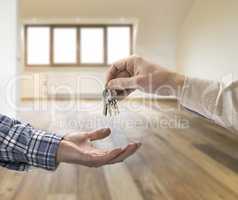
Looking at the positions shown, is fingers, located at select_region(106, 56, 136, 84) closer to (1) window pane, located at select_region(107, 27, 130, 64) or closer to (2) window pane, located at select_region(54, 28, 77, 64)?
(1) window pane, located at select_region(107, 27, 130, 64)

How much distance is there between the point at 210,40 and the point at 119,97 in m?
6.97

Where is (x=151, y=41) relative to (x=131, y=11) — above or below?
below

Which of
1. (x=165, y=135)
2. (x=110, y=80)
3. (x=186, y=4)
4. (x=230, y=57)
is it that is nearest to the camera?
(x=110, y=80)

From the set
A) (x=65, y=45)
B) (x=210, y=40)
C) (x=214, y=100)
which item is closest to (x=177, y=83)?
(x=214, y=100)

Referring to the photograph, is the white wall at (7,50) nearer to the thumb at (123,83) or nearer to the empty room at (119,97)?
the empty room at (119,97)

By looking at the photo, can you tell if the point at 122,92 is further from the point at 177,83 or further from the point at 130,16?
the point at 130,16

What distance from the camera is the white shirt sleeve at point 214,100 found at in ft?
2.75

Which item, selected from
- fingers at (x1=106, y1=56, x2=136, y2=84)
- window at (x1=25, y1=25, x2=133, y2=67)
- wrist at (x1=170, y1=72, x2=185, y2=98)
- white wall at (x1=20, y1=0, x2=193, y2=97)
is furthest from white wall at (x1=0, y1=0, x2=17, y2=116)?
window at (x1=25, y1=25, x2=133, y2=67)

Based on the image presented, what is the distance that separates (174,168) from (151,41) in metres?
7.50

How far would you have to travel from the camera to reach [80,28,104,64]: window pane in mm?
10164

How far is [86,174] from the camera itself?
2473 millimetres

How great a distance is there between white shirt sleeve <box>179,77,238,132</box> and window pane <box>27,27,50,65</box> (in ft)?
31.7

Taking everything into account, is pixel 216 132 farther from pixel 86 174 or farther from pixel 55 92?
pixel 55 92

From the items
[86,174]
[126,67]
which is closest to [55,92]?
[86,174]
